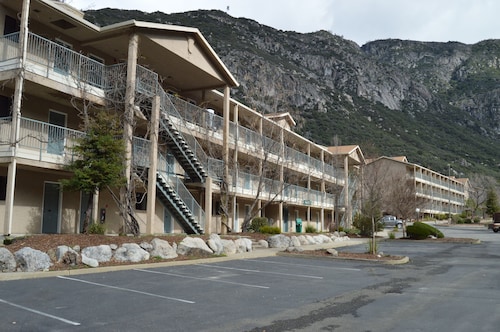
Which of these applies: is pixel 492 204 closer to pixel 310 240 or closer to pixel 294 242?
pixel 310 240

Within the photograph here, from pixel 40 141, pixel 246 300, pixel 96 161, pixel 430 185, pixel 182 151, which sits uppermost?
pixel 430 185

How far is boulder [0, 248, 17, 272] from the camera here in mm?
12375

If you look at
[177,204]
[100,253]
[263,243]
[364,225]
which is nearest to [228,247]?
[177,204]

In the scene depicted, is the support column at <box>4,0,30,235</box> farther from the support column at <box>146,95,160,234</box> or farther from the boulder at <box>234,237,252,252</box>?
the boulder at <box>234,237,252,252</box>

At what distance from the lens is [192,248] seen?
58.1ft

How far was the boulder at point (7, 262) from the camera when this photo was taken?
487 inches

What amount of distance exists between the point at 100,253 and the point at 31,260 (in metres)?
2.37

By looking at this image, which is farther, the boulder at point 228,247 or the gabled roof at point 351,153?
the gabled roof at point 351,153

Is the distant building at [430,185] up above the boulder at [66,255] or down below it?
above

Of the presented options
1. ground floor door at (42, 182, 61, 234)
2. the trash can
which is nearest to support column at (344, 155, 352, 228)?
the trash can

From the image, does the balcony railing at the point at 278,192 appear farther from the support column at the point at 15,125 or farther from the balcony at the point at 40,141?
the support column at the point at 15,125

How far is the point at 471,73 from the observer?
635ft

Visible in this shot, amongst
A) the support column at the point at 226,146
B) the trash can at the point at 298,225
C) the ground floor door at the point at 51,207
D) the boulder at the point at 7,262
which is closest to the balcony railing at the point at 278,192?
the support column at the point at 226,146

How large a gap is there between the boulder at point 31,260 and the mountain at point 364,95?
6318 cm
